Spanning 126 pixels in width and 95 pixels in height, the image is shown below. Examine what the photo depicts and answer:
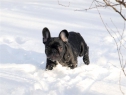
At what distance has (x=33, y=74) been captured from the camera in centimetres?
486

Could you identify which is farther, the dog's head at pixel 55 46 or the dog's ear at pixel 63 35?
the dog's ear at pixel 63 35

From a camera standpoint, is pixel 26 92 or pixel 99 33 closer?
pixel 26 92

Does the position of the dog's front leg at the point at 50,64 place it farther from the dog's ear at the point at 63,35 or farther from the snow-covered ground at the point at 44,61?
the dog's ear at the point at 63,35

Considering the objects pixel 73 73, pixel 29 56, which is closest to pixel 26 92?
pixel 73 73

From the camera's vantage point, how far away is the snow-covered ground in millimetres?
4172

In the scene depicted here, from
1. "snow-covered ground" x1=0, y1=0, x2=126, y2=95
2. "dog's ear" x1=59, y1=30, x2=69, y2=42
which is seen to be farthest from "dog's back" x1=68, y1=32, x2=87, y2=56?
"dog's ear" x1=59, y1=30, x2=69, y2=42

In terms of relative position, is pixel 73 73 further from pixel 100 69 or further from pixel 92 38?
pixel 92 38

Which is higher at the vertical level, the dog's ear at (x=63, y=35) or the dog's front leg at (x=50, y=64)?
the dog's ear at (x=63, y=35)

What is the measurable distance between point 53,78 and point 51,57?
1.20ft

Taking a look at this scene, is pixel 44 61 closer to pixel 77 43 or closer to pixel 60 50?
pixel 77 43

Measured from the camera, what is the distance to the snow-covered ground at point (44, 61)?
4172mm

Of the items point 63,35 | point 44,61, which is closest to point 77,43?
point 44,61

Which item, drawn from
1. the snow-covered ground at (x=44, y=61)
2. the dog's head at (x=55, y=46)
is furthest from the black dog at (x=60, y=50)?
the snow-covered ground at (x=44, y=61)

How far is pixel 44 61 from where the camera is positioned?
6.01m
